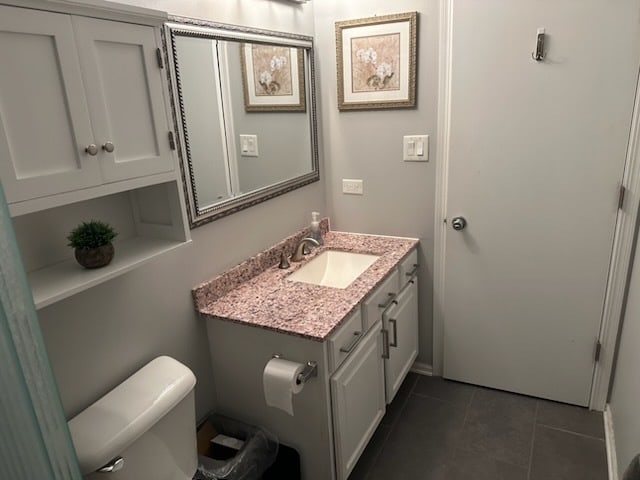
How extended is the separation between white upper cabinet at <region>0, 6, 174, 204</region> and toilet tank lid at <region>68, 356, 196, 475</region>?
2.16ft

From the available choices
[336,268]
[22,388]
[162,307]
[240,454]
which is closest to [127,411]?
[162,307]

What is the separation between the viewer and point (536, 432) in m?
2.21

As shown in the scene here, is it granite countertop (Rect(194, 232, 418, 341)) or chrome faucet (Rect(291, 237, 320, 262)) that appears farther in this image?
chrome faucet (Rect(291, 237, 320, 262))

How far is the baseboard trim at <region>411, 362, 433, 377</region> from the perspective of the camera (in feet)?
8.79

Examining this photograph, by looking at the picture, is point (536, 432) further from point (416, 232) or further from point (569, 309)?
point (416, 232)

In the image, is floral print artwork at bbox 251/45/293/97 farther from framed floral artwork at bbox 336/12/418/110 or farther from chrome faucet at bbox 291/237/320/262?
chrome faucet at bbox 291/237/320/262

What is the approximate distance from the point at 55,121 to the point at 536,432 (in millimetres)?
2319

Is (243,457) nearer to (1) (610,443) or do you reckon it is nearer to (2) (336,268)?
(2) (336,268)

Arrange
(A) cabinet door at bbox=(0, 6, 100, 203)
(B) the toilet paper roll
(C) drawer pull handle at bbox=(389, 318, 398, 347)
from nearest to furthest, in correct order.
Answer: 1. (A) cabinet door at bbox=(0, 6, 100, 203)
2. (B) the toilet paper roll
3. (C) drawer pull handle at bbox=(389, 318, 398, 347)

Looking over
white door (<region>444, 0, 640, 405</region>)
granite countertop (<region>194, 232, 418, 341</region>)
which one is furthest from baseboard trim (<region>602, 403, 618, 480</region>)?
granite countertop (<region>194, 232, 418, 341</region>)

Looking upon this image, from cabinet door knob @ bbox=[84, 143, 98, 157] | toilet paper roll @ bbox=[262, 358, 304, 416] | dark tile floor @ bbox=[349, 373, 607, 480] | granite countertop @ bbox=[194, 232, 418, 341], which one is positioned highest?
cabinet door knob @ bbox=[84, 143, 98, 157]

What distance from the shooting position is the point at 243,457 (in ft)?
5.37

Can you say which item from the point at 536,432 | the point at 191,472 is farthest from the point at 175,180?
the point at 536,432

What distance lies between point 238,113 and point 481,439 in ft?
6.06
